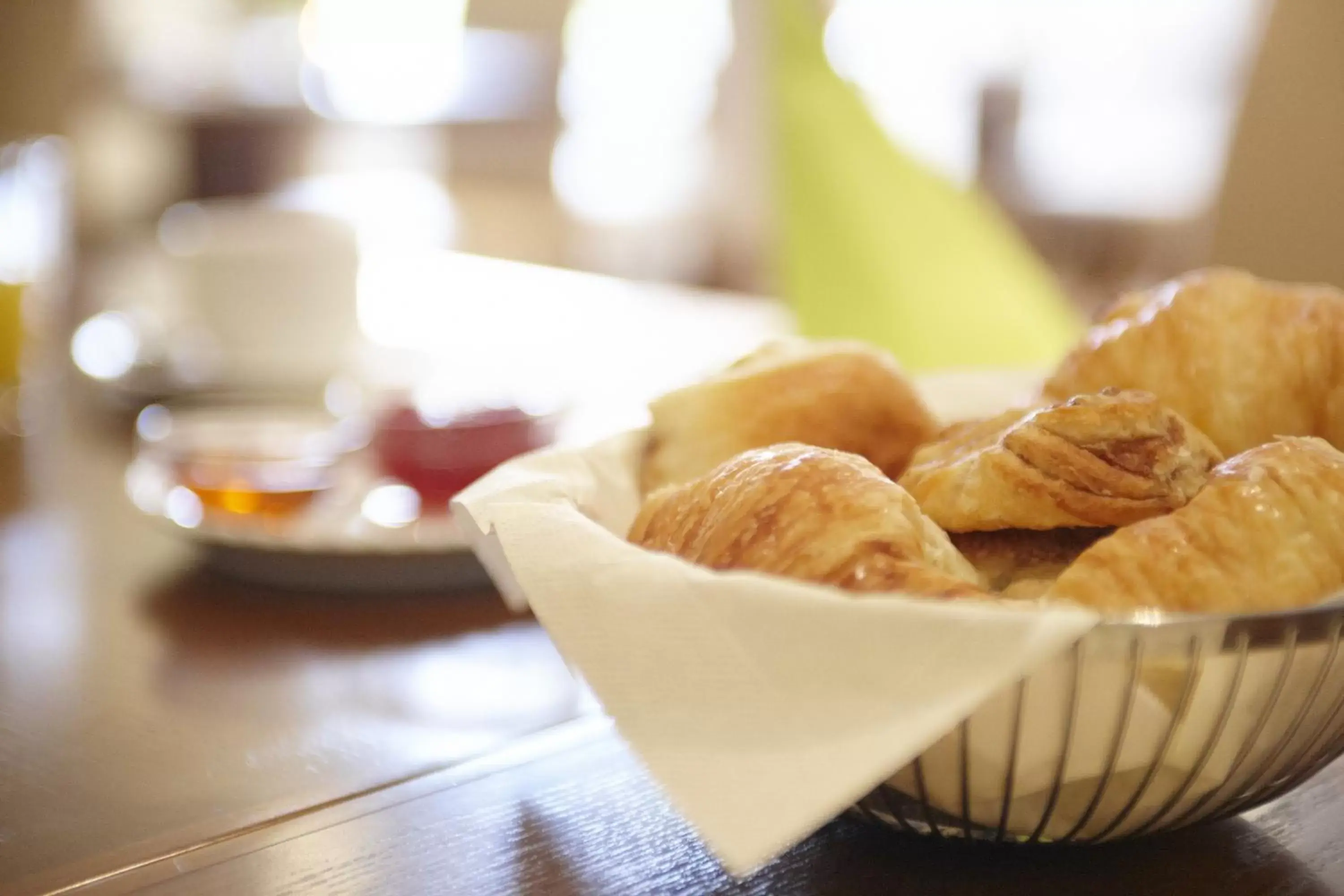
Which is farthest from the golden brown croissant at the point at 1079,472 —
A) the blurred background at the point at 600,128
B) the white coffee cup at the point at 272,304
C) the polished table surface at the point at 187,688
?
the blurred background at the point at 600,128

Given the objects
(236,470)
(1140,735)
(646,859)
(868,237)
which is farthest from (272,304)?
(1140,735)

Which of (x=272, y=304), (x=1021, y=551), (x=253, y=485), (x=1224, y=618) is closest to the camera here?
(x=1224, y=618)

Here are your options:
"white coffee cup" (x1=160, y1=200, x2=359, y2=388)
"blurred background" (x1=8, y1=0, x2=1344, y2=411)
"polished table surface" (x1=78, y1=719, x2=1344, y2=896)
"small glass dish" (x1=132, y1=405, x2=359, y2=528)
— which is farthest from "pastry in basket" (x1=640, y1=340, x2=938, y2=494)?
"blurred background" (x1=8, y1=0, x2=1344, y2=411)

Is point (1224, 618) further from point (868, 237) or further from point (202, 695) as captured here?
point (868, 237)

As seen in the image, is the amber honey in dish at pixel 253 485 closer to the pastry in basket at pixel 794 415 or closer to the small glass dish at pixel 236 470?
the small glass dish at pixel 236 470

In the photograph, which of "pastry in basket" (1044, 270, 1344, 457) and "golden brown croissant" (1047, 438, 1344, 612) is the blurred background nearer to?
"pastry in basket" (1044, 270, 1344, 457)

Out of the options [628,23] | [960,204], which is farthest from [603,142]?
[960,204]

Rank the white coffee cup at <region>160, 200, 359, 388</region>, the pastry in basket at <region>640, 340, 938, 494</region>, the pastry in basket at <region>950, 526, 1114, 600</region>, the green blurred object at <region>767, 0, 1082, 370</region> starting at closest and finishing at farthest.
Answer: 1. the pastry in basket at <region>950, 526, 1114, 600</region>
2. the pastry in basket at <region>640, 340, 938, 494</region>
3. the green blurred object at <region>767, 0, 1082, 370</region>
4. the white coffee cup at <region>160, 200, 359, 388</region>
